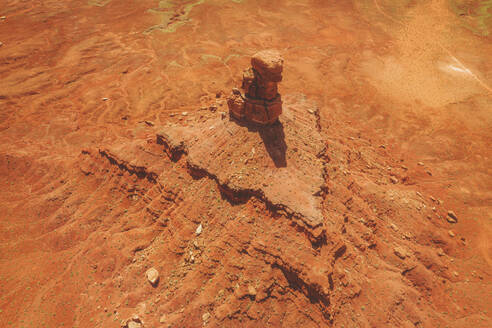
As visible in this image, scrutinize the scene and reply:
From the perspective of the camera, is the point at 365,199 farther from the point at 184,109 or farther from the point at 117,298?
the point at 184,109

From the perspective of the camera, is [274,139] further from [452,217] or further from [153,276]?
[452,217]

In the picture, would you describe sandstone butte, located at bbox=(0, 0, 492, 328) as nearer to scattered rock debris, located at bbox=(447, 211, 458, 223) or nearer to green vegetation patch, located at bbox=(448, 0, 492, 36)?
scattered rock debris, located at bbox=(447, 211, 458, 223)

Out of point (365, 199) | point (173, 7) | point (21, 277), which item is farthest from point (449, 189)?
point (173, 7)

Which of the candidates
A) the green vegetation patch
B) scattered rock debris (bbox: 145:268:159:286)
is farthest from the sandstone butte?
the green vegetation patch

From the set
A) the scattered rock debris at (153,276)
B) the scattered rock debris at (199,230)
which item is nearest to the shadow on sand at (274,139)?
the scattered rock debris at (199,230)

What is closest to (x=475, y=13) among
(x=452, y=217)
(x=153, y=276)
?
(x=452, y=217)

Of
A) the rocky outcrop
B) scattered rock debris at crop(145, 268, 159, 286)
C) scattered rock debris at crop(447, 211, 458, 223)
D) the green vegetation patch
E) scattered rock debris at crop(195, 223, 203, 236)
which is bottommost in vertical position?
scattered rock debris at crop(447, 211, 458, 223)
